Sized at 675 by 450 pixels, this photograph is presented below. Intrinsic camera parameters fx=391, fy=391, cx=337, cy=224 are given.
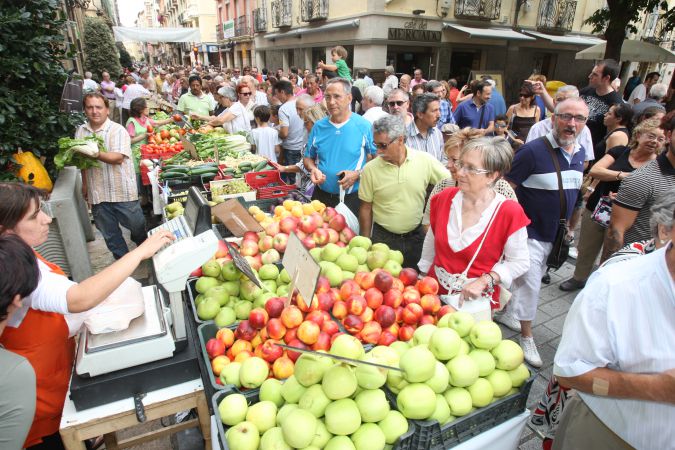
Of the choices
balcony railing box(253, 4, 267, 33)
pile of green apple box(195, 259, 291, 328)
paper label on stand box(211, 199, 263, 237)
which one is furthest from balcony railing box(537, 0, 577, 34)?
pile of green apple box(195, 259, 291, 328)

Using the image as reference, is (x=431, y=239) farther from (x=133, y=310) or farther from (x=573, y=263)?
(x=573, y=263)

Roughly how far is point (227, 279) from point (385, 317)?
107cm

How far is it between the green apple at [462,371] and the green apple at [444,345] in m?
0.04

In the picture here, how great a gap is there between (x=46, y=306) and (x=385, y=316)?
1557mm

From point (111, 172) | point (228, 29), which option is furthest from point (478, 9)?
point (228, 29)

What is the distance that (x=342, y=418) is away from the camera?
138 cm

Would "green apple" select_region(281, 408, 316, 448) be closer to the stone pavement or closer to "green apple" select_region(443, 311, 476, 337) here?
"green apple" select_region(443, 311, 476, 337)

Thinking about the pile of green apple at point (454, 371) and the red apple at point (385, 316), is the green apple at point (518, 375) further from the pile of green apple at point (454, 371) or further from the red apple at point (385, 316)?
the red apple at point (385, 316)

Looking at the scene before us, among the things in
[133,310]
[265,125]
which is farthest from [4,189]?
[265,125]

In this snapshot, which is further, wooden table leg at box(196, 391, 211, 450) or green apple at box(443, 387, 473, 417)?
wooden table leg at box(196, 391, 211, 450)

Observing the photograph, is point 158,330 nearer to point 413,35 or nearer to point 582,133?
point 582,133

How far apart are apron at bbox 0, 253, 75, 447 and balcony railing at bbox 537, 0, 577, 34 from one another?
23.9 metres

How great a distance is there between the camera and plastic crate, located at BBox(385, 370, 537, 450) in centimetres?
150

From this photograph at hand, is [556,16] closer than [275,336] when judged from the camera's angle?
No
